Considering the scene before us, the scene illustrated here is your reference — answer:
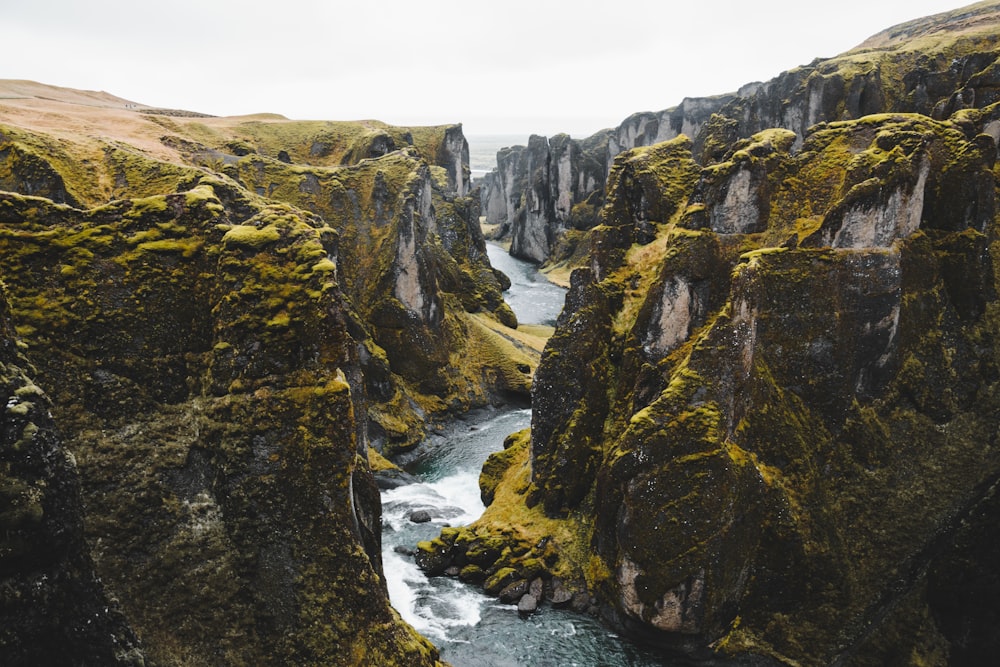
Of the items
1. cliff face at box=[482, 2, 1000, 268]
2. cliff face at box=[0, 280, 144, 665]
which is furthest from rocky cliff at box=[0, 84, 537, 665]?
cliff face at box=[482, 2, 1000, 268]

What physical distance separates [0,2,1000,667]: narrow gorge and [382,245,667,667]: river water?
238mm

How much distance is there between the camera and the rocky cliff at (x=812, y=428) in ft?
101

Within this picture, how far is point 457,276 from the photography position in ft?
285

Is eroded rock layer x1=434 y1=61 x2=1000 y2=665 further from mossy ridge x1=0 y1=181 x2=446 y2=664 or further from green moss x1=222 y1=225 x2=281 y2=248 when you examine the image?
green moss x1=222 y1=225 x2=281 y2=248

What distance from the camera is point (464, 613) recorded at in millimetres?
35438

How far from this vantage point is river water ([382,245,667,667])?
3197 cm

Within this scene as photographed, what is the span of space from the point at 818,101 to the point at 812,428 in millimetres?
92032

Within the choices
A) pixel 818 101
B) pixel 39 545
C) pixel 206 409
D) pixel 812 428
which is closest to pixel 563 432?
pixel 812 428

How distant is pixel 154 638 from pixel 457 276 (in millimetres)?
70937

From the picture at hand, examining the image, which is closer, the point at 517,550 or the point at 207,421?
the point at 207,421

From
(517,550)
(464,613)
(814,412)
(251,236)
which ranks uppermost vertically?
(251,236)

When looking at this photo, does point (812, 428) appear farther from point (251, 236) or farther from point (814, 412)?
point (251, 236)

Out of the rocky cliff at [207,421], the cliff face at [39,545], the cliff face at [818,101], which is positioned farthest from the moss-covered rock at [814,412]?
the cliff face at [39,545]

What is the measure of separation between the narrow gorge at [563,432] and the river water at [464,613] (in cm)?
24
